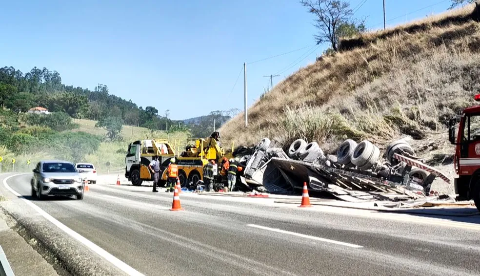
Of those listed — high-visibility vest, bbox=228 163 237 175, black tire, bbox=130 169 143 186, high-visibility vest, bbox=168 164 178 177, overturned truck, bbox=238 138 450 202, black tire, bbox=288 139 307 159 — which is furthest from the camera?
black tire, bbox=130 169 143 186

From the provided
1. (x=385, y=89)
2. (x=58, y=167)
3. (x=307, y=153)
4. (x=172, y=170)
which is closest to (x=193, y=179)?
(x=172, y=170)

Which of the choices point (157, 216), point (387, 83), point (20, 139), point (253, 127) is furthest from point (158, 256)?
point (20, 139)

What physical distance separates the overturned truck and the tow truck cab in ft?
15.3

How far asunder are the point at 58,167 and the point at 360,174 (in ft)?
40.1

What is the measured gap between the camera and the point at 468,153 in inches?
463

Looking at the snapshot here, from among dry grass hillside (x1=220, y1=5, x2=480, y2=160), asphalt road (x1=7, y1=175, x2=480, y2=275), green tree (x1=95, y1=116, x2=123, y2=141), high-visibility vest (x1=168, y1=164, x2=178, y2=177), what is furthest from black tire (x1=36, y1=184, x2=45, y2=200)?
green tree (x1=95, y1=116, x2=123, y2=141)

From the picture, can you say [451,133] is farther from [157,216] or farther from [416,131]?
[416,131]

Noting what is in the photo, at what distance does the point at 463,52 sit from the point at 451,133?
69.4ft

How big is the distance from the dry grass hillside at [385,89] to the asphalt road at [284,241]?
12547 millimetres

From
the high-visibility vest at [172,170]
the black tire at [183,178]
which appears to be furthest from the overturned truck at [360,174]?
the black tire at [183,178]

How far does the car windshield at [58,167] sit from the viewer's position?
65.0 ft

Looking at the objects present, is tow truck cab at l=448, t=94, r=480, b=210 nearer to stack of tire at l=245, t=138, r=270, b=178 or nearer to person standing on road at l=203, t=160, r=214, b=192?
stack of tire at l=245, t=138, r=270, b=178

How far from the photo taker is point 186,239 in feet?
30.6

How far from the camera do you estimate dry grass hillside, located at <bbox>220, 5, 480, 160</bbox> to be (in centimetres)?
2586
